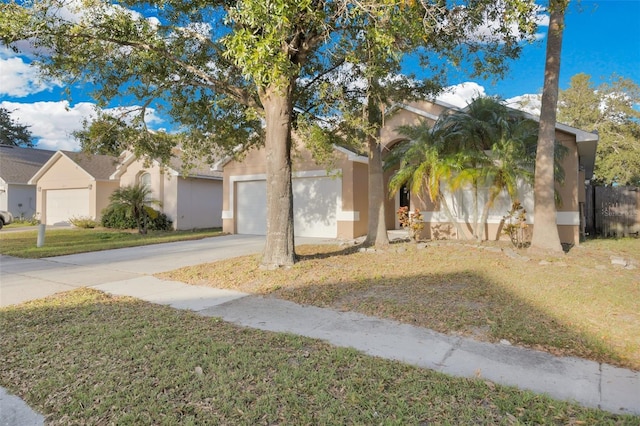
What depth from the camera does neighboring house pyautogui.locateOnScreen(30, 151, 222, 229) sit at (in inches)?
764

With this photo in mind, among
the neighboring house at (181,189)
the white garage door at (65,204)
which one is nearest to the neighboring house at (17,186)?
the white garage door at (65,204)

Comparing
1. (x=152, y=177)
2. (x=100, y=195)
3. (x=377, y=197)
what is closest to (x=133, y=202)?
(x=152, y=177)

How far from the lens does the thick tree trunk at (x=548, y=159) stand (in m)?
9.27

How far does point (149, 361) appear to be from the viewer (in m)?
3.73

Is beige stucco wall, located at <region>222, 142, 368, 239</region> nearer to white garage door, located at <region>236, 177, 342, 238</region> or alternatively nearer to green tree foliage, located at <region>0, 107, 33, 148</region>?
white garage door, located at <region>236, 177, 342, 238</region>

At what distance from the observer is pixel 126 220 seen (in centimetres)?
1930

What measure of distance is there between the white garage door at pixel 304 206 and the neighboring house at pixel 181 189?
3378 mm

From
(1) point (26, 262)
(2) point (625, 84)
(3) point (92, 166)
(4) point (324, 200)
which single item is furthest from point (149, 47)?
(2) point (625, 84)

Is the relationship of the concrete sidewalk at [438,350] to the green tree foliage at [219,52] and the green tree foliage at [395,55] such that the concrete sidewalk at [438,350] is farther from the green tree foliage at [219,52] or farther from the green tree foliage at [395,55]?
the green tree foliage at [395,55]

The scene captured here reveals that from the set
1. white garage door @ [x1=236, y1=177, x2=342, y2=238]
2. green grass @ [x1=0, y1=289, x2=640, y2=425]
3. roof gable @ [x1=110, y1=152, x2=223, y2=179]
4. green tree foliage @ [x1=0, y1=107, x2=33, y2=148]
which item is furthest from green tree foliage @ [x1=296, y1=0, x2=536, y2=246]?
green tree foliage @ [x1=0, y1=107, x2=33, y2=148]

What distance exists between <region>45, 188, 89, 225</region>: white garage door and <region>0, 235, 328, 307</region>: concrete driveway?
13107 millimetres

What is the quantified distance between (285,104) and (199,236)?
9.24 m

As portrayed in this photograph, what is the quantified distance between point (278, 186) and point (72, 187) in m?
21.0

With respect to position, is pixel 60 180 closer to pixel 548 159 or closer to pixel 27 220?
pixel 27 220
